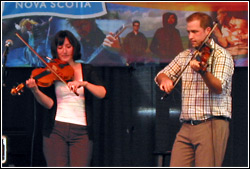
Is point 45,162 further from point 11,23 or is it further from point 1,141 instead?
point 11,23

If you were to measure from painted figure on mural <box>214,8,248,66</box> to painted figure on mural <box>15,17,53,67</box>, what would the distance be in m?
1.58

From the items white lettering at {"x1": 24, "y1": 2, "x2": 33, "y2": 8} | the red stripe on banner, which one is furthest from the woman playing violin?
the red stripe on banner

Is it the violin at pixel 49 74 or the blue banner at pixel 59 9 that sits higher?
the blue banner at pixel 59 9

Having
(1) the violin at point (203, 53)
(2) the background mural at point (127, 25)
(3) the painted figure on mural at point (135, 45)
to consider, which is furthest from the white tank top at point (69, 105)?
(1) the violin at point (203, 53)

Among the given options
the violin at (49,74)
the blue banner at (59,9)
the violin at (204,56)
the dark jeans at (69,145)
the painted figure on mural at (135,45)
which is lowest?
the dark jeans at (69,145)

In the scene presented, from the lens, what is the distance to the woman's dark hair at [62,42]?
16.4 feet

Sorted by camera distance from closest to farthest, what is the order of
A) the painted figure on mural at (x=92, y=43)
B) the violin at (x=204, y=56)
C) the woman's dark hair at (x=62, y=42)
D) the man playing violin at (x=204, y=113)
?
the violin at (x=204, y=56) → the man playing violin at (x=204, y=113) → the woman's dark hair at (x=62, y=42) → the painted figure on mural at (x=92, y=43)

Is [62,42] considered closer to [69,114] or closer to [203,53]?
[69,114]

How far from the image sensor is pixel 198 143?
4.45 metres

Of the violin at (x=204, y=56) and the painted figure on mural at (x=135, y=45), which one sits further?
the painted figure on mural at (x=135, y=45)

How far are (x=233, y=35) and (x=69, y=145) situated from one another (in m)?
1.82

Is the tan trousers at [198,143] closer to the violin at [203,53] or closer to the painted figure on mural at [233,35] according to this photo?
the violin at [203,53]

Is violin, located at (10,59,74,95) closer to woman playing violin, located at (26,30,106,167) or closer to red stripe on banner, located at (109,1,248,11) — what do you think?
woman playing violin, located at (26,30,106,167)

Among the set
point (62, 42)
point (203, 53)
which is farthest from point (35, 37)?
point (203, 53)
